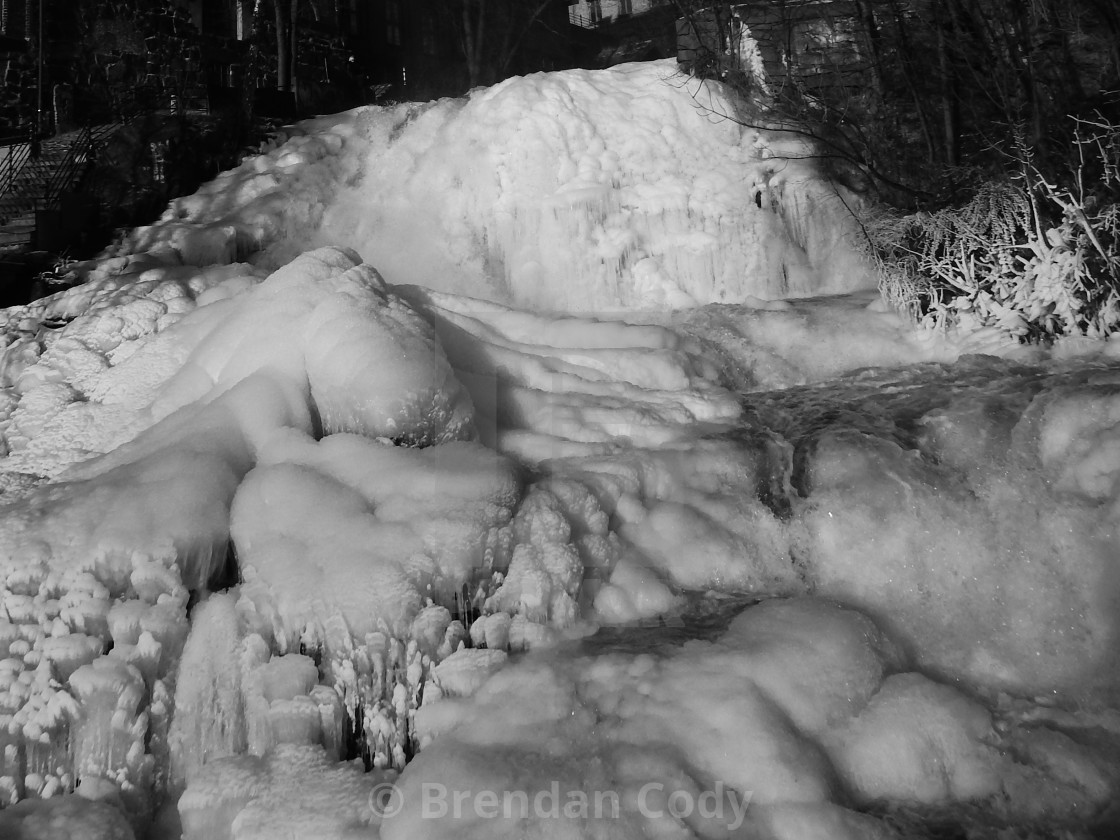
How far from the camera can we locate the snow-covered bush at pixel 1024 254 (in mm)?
5148

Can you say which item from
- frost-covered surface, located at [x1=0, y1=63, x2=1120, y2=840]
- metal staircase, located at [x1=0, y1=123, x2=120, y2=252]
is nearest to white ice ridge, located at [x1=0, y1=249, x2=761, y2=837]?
frost-covered surface, located at [x1=0, y1=63, x2=1120, y2=840]

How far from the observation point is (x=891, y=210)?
271 inches

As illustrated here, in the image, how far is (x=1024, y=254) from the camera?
18.3ft

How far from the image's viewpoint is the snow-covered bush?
5148mm

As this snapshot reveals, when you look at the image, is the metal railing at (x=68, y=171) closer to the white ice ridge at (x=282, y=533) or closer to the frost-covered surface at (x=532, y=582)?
the frost-covered surface at (x=532, y=582)

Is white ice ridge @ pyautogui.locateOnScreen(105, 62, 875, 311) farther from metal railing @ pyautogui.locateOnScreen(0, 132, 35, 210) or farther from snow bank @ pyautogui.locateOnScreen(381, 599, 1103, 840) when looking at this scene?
snow bank @ pyautogui.locateOnScreen(381, 599, 1103, 840)

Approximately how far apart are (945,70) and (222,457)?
661cm

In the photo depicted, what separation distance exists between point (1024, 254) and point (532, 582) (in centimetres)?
436

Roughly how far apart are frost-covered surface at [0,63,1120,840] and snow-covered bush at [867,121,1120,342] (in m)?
0.31

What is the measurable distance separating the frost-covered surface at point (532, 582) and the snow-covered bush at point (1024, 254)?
0.31 meters

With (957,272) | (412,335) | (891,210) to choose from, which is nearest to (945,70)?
(891,210)

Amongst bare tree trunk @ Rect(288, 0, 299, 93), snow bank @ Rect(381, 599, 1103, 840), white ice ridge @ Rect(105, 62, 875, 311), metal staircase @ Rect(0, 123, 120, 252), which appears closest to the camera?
snow bank @ Rect(381, 599, 1103, 840)

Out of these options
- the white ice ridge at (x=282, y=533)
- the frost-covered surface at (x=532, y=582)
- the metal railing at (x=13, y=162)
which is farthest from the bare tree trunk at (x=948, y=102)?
the metal railing at (x=13, y=162)

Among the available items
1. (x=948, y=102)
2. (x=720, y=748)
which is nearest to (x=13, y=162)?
(x=948, y=102)
